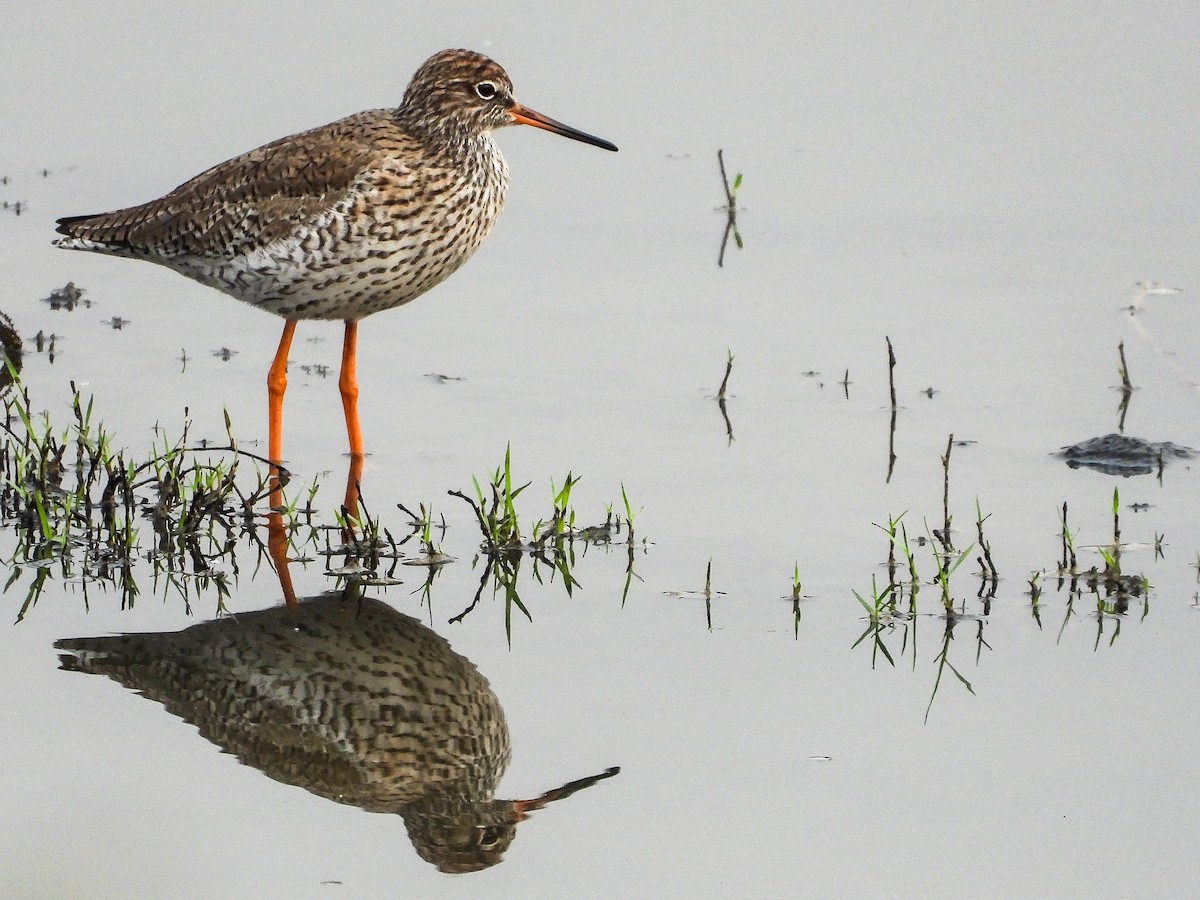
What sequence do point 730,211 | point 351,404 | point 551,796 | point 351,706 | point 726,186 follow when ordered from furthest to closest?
1. point 730,211
2. point 726,186
3. point 351,404
4. point 351,706
5. point 551,796

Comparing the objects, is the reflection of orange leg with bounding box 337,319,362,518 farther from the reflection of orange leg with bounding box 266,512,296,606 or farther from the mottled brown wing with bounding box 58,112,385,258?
the mottled brown wing with bounding box 58,112,385,258

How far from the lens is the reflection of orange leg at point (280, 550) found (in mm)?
7020

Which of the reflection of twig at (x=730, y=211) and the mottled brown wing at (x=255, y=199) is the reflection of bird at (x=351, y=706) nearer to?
the mottled brown wing at (x=255, y=199)

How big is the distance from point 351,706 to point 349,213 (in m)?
2.78

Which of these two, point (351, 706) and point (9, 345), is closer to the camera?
point (351, 706)

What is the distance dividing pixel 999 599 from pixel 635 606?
1268mm

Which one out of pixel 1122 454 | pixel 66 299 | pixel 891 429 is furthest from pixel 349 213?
pixel 1122 454

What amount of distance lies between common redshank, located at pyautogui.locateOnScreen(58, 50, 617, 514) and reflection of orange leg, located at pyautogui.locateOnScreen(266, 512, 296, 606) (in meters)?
0.82

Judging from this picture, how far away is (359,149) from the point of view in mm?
8500

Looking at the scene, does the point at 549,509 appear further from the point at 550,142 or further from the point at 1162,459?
the point at 550,142

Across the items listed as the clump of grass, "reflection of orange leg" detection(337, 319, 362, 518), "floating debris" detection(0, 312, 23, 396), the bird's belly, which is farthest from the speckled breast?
the clump of grass

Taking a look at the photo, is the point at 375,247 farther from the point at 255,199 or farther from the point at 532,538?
the point at 532,538

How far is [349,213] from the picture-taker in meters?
8.27

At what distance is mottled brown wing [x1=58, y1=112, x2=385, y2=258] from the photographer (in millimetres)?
8391
